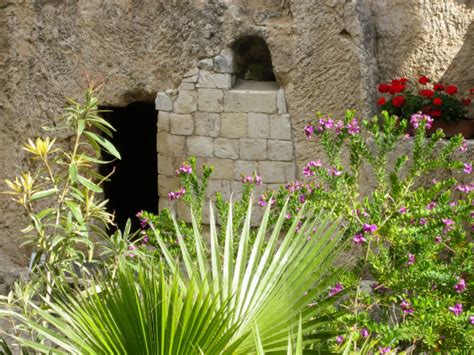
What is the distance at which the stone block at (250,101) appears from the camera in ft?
29.0

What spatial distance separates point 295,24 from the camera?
857 cm

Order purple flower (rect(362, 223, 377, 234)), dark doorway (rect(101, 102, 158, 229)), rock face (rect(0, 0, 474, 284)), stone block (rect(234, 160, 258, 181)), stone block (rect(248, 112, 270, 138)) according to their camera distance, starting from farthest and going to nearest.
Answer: dark doorway (rect(101, 102, 158, 229))
stone block (rect(234, 160, 258, 181))
stone block (rect(248, 112, 270, 138))
rock face (rect(0, 0, 474, 284))
purple flower (rect(362, 223, 377, 234))

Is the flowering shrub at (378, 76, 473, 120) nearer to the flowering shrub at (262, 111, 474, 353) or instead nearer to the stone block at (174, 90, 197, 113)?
the stone block at (174, 90, 197, 113)

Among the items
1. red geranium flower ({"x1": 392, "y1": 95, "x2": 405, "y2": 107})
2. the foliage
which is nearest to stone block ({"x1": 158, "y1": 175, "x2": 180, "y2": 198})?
red geranium flower ({"x1": 392, "y1": 95, "x2": 405, "y2": 107})

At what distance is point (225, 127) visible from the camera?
9031mm

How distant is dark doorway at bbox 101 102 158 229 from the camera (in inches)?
450

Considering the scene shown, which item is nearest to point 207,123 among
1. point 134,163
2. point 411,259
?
point 134,163

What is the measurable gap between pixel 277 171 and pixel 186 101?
1.06 meters

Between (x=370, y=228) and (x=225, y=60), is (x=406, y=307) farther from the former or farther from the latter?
(x=225, y=60)

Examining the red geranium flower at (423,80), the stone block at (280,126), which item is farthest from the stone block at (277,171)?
the red geranium flower at (423,80)

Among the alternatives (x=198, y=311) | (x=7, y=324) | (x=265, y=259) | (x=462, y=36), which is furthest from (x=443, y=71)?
(x=198, y=311)

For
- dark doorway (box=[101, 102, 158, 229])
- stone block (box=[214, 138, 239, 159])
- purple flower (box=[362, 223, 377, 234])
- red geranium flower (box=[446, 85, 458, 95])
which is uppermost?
red geranium flower (box=[446, 85, 458, 95])

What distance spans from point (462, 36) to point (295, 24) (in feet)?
4.62

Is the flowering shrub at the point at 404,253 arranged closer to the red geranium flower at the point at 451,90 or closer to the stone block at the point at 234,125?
the red geranium flower at the point at 451,90
